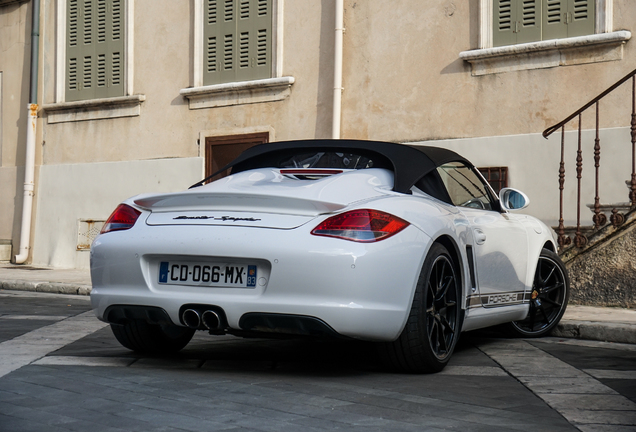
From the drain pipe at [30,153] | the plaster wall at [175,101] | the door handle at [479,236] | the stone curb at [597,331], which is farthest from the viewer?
the drain pipe at [30,153]

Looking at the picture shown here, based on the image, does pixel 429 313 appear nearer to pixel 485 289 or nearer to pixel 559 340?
pixel 485 289

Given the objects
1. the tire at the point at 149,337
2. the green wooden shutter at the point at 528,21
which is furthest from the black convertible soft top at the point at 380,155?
the green wooden shutter at the point at 528,21

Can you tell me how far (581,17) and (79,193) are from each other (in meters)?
9.16

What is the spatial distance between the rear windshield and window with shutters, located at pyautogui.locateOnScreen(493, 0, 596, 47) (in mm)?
6188

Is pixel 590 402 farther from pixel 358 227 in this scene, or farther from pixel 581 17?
pixel 581 17

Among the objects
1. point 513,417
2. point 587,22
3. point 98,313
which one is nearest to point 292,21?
point 587,22

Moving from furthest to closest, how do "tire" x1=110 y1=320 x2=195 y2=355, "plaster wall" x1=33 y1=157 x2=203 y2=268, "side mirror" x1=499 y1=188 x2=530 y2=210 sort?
"plaster wall" x1=33 y1=157 x2=203 y2=268 < "side mirror" x1=499 y1=188 x2=530 y2=210 < "tire" x1=110 y1=320 x2=195 y2=355

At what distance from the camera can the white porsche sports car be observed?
4.33 metres

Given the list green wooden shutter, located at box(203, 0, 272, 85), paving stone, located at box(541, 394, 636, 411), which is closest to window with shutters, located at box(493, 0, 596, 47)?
green wooden shutter, located at box(203, 0, 272, 85)

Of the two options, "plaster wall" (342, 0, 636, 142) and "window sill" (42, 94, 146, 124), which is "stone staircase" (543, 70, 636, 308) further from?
"window sill" (42, 94, 146, 124)

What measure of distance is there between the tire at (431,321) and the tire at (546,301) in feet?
5.89

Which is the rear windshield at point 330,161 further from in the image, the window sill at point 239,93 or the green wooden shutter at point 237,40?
the green wooden shutter at point 237,40

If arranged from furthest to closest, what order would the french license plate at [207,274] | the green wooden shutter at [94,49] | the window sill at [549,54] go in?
the green wooden shutter at [94,49], the window sill at [549,54], the french license plate at [207,274]

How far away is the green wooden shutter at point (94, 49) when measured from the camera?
15344mm
